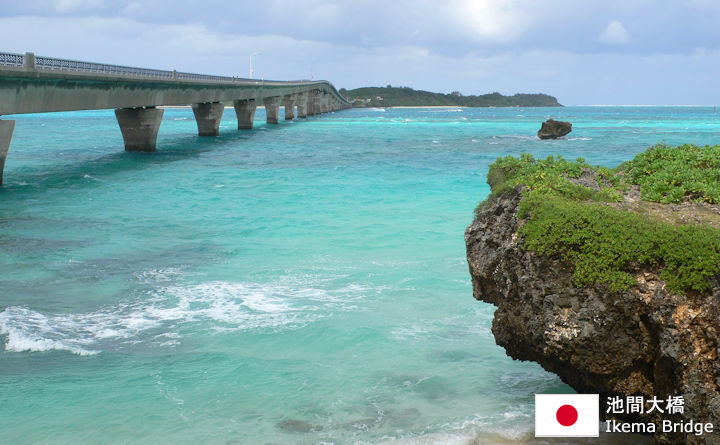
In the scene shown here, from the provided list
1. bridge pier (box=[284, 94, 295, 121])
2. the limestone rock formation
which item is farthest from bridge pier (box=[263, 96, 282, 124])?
the limestone rock formation

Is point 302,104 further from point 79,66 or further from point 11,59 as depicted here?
point 11,59

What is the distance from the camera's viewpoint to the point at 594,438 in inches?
326

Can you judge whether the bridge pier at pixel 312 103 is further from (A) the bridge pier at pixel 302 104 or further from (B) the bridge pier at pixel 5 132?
(B) the bridge pier at pixel 5 132

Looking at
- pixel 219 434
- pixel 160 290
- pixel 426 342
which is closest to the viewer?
pixel 219 434

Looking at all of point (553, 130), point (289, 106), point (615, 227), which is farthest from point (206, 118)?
point (615, 227)

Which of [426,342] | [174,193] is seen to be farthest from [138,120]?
[426,342]

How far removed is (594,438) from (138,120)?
52.7 m

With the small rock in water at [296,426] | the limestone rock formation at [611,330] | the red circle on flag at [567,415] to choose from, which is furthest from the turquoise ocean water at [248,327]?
the limestone rock formation at [611,330]

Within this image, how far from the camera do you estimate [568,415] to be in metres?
8.14

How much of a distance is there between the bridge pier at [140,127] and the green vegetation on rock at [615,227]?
49251 mm

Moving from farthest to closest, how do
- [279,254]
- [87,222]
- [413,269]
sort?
[87,222]
[279,254]
[413,269]

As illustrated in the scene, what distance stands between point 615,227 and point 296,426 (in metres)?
4.84

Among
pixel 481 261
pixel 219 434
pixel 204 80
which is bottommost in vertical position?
pixel 219 434

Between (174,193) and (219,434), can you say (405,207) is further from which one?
(219,434)
